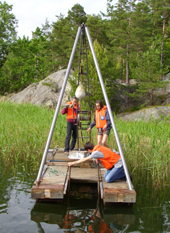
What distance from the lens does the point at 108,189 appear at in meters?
4.73

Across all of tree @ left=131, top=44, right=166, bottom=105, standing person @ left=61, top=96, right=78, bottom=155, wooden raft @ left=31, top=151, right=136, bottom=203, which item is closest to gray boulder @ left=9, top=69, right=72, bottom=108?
tree @ left=131, top=44, right=166, bottom=105

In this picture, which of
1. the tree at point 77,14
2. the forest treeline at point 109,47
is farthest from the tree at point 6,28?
the tree at point 77,14

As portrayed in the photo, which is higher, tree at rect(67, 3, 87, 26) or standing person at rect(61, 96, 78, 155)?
tree at rect(67, 3, 87, 26)

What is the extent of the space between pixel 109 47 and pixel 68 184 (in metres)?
23.5

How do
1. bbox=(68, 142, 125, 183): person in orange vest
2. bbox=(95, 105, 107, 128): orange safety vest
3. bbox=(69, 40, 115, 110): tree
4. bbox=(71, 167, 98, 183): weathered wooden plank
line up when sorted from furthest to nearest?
bbox=(69, 40, 115, 110): tree < bbox=(95, 105, 107, 128): orange safety vest < bbox=(71, 167, 98, 183): weathered wooden plank < bbox=(68, 142, 125, 183): person in orange vest

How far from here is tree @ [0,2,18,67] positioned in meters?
38.0

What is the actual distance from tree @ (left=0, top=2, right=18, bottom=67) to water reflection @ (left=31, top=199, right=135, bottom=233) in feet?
117

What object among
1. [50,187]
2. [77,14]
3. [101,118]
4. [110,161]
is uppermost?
[77,14]

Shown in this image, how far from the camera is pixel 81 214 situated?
4664mm

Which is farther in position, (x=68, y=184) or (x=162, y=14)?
(x=162, y=14)

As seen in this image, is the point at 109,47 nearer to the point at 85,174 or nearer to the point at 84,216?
the point at 85,174

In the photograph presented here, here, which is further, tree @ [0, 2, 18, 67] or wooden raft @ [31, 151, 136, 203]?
tree @ [0, 2, 18, 67]

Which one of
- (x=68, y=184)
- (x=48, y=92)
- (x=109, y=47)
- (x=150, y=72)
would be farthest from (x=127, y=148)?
(x=109, y=47)

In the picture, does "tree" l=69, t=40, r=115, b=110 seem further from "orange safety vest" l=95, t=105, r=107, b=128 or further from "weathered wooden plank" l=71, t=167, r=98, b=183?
"weathered wooden plank" l=71, t=167, r=98, b=183
